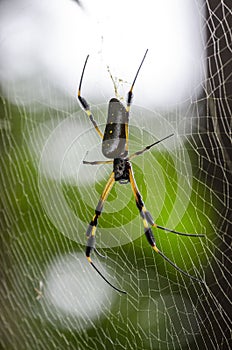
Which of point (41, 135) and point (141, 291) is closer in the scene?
point (141, 291)

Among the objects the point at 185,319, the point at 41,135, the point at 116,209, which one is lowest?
Answer: the point at 185,319

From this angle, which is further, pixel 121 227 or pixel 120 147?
pixel 121 227

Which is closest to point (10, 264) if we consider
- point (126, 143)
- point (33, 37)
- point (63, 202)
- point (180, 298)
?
point (63, 202)

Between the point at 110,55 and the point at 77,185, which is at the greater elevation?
the point at 110,55

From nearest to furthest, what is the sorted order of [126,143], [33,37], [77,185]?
[126,143] → [77,185] → [33,37]

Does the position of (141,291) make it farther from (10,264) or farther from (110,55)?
(10,264)

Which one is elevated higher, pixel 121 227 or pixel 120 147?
pixel 120 147

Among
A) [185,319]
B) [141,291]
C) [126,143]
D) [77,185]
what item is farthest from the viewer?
[77,185]
